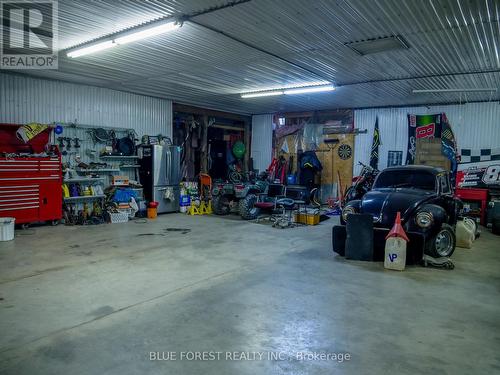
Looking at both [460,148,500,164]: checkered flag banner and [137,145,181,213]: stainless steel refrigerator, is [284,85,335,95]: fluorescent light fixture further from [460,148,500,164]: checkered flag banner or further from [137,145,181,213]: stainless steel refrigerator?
[460,148,500,164]: checkered flag banner

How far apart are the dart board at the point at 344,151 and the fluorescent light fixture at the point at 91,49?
25.6 feet

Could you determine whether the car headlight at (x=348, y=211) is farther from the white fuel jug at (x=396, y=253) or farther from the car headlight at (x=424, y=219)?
the white fuel jug at (x=396, y=253)

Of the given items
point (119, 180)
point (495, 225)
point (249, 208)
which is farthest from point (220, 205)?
point (495, 225)

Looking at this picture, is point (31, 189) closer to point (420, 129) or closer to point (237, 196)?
point (237, 196)

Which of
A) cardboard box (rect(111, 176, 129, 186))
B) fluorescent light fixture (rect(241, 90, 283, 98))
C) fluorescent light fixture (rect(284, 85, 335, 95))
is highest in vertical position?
fluorescent light fixture (rect(241, 90, 283, 98))

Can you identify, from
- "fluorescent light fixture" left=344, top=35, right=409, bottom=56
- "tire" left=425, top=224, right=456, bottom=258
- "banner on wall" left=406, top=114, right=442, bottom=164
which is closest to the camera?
"fluorescent light fixture" left=344, top=35, right=409, bottom=56

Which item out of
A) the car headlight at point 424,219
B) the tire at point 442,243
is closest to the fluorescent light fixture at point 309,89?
the car headlight at point 424,219

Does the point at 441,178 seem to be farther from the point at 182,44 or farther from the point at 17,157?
the point at 17,157

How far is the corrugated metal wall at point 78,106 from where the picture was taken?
7258 millimetres

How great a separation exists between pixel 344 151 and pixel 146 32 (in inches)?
312

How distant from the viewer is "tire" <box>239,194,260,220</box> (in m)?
8.63

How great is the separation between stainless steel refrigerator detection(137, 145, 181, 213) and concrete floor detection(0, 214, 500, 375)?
352cm

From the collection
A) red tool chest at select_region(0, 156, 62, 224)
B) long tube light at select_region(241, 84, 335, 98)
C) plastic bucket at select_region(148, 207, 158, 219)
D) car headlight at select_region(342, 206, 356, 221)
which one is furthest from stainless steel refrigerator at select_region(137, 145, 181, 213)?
car headlight at select_region(342, 206, 356, 221)

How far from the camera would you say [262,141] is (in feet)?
42.6
